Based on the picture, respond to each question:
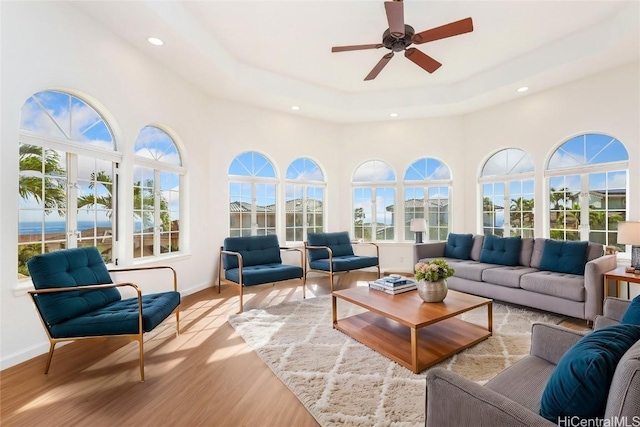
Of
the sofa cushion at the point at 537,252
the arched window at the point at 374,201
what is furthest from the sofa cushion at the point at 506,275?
the arched window at the point at 374,201

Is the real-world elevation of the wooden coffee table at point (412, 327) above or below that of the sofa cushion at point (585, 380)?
below

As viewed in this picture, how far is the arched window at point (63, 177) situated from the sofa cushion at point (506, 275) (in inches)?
188

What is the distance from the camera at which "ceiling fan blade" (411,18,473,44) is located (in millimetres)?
2609

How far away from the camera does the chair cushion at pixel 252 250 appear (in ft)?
14.4

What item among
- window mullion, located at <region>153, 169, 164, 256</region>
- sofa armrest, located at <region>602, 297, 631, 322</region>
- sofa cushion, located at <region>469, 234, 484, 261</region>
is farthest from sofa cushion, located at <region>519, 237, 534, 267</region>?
window mullion, located at <region>153, 169, 164, 256</region>

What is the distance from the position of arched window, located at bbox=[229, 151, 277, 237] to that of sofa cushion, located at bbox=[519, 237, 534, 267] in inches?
160

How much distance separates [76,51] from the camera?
2.95 meters

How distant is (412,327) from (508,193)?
167 inches

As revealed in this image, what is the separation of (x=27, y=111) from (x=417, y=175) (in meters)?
5.78

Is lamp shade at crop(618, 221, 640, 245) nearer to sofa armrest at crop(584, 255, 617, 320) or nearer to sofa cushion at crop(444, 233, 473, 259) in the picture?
sofa armrest at crop(584, 255, 617, 320)

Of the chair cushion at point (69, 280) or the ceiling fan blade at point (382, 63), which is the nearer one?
the chair cushion at point (69, 280)

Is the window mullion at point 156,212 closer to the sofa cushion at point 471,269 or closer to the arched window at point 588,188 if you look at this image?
the sofa cushion at point 471,269

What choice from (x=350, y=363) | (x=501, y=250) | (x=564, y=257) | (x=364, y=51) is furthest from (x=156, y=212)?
(x=564, y=257)

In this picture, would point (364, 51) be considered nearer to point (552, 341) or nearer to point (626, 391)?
point (552, 341)
